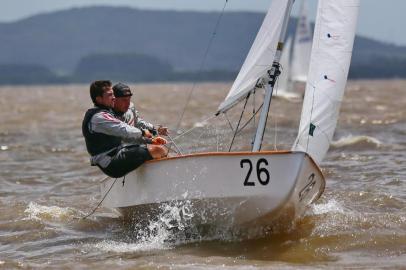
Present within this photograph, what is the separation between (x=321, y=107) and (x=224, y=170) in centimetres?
107

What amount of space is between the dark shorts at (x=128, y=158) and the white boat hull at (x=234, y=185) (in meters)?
0.08

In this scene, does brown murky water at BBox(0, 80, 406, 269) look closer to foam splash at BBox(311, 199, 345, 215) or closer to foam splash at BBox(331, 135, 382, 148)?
foam splash at BBox(311, 199, 345, 215)

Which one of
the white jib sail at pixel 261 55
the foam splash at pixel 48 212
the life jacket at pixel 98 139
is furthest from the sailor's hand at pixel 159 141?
the foam splash at pixel 48 212

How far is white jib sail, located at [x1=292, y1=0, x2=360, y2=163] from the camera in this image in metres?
7.22

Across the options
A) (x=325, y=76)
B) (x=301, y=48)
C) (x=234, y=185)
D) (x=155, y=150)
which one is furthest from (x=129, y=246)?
(x=301, y=48)

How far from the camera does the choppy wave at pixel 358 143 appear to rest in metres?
15.2

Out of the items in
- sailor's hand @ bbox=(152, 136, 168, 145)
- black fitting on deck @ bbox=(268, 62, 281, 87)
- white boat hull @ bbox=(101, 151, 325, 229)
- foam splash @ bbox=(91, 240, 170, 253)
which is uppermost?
black fitting on deck @ bbox=(268, 62, 281, 87)

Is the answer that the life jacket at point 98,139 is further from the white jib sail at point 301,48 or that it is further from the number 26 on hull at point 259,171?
the white jib sail at point 301,48

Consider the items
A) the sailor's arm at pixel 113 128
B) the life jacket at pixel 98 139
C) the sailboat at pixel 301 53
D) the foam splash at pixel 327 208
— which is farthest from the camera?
the sailboat at pixel 301 53

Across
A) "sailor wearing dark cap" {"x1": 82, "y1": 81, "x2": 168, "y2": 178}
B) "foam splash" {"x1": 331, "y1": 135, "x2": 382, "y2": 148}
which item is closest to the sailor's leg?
"sailor wearing dark cap" {"x1": 82, "y1": 81, "x2": 168, "y2": 178}

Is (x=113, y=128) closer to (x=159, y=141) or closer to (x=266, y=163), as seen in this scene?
(x=159, y=141)

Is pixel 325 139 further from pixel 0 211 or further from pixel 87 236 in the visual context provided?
pixel 0 211

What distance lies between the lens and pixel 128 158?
7.57m

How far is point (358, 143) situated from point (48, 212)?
25.9 feet
